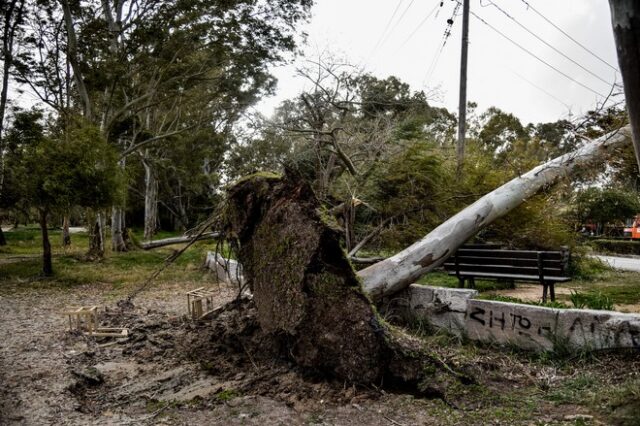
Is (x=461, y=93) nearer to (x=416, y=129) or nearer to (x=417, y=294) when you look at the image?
(x=416, y=129)

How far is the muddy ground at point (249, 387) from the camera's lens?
3654 millimetres

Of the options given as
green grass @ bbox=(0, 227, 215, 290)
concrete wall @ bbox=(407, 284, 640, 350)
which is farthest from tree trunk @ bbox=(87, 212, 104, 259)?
concrete wall @ bbox=(407, 284, 640, 350)

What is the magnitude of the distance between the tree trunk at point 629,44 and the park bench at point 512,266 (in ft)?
15.6

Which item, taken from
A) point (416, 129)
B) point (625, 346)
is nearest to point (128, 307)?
point (625, 346)

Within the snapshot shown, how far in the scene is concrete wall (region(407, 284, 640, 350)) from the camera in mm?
4469

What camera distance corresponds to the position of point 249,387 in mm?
4340

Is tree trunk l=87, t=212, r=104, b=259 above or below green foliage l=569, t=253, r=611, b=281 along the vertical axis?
above

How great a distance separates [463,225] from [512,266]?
4.00ft

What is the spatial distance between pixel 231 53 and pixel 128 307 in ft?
38.1

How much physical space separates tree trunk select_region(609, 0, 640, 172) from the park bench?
476 cm

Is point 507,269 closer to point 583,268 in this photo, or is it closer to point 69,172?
point 583,268

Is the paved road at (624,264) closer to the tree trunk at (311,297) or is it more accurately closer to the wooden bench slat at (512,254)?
the wooden bench slat at (512,254)

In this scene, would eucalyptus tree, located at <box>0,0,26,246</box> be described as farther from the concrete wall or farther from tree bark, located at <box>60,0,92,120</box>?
the concrete wall

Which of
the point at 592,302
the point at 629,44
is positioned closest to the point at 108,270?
the point at 592,302
